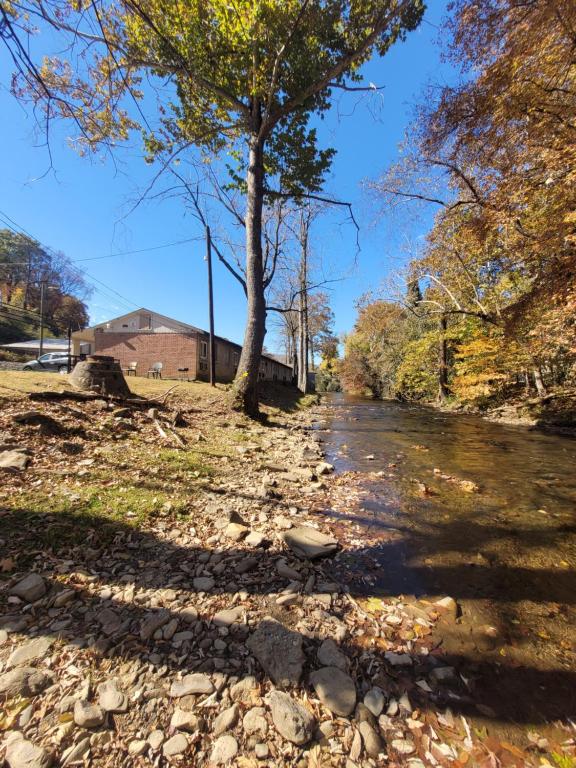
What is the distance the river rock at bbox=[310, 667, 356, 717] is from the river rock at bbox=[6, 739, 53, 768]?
125 cm

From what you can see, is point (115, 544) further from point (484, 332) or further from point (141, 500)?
point (484, 332)

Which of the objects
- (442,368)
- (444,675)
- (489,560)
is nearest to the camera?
(444,675)

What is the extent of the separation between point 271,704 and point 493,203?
40.3 feet

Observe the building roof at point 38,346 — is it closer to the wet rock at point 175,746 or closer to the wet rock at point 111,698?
the wet rock at point 111,698

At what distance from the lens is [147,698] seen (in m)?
1.61

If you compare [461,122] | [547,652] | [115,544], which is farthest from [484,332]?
[115,544]

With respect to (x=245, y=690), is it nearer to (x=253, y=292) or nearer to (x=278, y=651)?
(x=278, y=651)

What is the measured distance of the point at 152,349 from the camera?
923 inches

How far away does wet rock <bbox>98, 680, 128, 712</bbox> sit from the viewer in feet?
5.07

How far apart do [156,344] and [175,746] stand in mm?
24302

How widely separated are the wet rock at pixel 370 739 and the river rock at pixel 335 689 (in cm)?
9

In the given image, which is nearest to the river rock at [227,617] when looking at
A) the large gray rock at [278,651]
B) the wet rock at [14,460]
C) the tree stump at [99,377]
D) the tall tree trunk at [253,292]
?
the large gray rock at [278,651]

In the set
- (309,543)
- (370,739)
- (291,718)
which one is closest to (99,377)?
(309,543)

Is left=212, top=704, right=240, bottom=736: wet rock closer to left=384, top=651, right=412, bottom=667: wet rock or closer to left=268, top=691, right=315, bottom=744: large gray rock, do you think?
left=268, top=691, right=315, bottom=744: large gray rock
